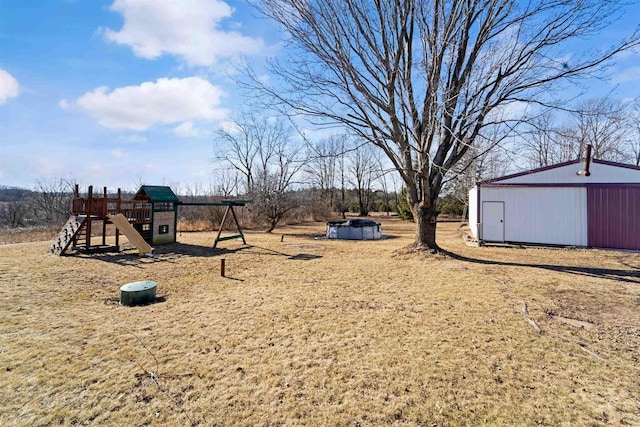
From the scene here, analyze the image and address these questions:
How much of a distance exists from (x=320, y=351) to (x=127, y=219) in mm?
10643

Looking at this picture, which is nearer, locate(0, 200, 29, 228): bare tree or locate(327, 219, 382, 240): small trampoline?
locate(327, 219, 382, 240): small trampoline

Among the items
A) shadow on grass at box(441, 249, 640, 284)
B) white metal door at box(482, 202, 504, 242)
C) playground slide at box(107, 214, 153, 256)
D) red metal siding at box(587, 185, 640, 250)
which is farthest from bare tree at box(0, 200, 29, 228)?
red metal siding at box(587, 185, 640, 250)

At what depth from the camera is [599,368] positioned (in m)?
3.04

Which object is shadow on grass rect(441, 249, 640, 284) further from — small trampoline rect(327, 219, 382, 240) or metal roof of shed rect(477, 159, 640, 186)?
small trampoline rect(327, 219, 382, 240)

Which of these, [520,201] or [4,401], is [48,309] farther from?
[520,201]

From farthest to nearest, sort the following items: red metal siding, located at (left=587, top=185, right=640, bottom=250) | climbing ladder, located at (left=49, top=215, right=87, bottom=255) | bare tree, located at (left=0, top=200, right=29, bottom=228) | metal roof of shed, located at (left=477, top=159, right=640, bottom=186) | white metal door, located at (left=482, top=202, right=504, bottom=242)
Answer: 1. bare tree, located at (left=0, top=200, right=29, bottom=228)
2. white metal door, located at (left=482, top=202, right=504, bottom=242)
3. metal roof of shed, located at (left=477, top=159, right=640, bottom=186)
4. red metal siding, located at (left=587, top=185, right=640, bottom=250)
5. climbing ladder, located at (left=49, top=215, right=87, bottom=255)

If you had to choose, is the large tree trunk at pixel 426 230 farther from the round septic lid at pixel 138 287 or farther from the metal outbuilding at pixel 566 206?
the round septic lid at pixel 138 287

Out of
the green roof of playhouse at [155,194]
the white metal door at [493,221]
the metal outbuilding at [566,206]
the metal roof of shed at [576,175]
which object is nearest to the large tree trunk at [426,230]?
the metal outbuilding at [566,206]

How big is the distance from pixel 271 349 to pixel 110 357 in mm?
1657

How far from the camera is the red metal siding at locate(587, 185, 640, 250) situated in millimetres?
11031

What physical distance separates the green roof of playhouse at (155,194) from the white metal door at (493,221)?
13.1m

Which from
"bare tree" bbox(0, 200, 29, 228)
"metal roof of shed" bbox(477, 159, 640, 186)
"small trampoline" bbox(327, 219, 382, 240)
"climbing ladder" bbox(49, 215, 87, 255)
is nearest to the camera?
"climbing ladder" bbox(49, 215, 87, 255)

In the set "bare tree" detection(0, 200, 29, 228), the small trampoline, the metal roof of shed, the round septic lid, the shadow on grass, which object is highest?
the metal roof of shed

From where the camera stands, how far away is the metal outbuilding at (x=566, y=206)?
11148 millimetres
